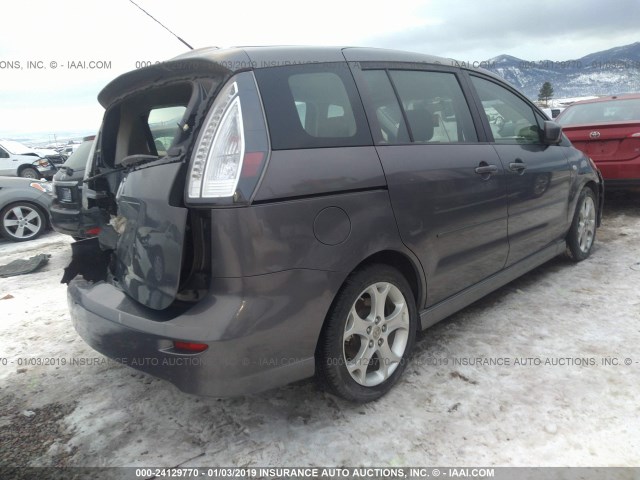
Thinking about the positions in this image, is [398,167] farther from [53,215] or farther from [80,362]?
[53,215]

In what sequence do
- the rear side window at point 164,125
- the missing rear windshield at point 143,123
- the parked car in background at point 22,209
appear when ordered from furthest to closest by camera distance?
the parked car in background at point 22,209, the missing rear windshield at point 143,123, the rear side window at point 164,125

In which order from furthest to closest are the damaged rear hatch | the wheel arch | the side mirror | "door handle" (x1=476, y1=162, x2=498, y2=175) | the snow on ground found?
the wheel arch
the side mirror
"door handle" (x1=476, y1=162, x2=498, y2=175)
the snow on ground
the damaged rear hatch

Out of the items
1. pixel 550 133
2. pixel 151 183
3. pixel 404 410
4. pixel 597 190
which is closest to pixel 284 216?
pixel 151 183

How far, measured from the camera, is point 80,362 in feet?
9.68

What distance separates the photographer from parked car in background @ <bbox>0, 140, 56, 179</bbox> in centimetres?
1471

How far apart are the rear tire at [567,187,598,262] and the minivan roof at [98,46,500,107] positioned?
2560mm

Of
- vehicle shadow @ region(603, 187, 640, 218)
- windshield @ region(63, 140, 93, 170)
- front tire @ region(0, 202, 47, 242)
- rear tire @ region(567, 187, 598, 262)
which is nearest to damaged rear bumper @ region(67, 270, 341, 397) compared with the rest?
rear tire @ region(567, 187, 598, 262)

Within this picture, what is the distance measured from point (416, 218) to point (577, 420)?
3.95ft

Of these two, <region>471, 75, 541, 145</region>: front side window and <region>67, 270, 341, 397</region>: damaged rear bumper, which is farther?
<region>471, 75, 541, 145</region>: front side window

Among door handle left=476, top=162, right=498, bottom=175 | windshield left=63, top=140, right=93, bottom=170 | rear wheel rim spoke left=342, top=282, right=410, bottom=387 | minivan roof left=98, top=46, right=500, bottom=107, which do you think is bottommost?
rear wheel rim spoke left=342, top=282, right=410, bottom=387

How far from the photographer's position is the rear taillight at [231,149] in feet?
5.84

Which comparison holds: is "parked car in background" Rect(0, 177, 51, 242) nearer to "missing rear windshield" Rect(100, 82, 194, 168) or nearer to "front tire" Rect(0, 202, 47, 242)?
"front tire" Rect(0, 202, 47, 242)

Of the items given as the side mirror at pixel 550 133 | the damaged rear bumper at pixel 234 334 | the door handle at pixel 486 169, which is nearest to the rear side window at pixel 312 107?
the damaged rear bumper at pixel 234 334

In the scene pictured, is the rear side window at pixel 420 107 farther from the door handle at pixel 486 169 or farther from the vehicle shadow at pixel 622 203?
the vehicle shadow at pixel 622 203
